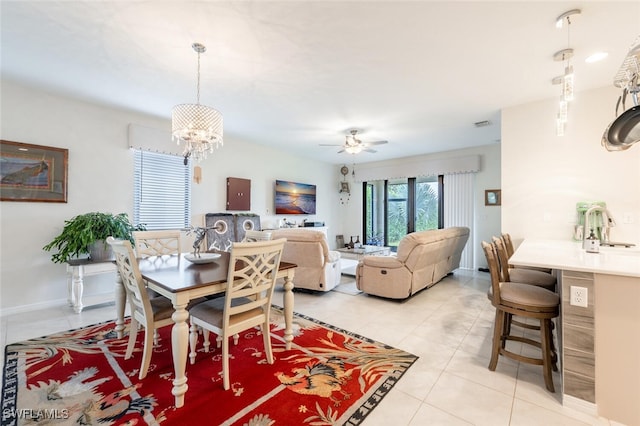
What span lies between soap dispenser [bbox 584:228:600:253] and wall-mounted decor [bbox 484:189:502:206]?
3.96 m

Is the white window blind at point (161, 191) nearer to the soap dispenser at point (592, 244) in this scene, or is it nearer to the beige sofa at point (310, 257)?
the beige sofa at point (310, 257)

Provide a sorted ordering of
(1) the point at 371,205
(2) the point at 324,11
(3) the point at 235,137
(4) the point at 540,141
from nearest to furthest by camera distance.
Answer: (2) the point at 324,11, (4) the point at 540,141, (3) the point at 235,137, (1) the point at 371,205

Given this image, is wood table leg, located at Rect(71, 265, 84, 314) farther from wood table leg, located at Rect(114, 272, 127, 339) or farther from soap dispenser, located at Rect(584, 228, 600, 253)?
soap dispenser, located at Rect(584, 228, 600, 253)

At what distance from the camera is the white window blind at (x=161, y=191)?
14.3 feet

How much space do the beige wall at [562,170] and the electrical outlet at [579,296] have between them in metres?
2.40


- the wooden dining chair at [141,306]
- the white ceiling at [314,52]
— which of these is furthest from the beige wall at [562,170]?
the wooden dining chair at [141,306]

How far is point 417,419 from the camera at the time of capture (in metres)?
1.66

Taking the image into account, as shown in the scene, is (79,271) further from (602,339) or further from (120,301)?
(602,339)

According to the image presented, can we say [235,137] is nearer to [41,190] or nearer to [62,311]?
[41,190]

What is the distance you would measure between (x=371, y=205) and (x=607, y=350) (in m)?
6.77

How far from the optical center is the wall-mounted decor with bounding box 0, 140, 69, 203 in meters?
3.25

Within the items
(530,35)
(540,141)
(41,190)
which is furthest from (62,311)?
(540,141)

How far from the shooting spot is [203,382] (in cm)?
200

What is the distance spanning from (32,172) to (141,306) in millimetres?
2862
